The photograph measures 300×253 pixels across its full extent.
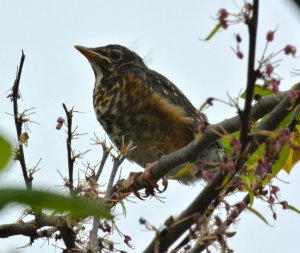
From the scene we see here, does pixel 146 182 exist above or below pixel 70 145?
below

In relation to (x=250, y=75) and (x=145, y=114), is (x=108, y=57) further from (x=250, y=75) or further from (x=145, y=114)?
(x=250, y=75)

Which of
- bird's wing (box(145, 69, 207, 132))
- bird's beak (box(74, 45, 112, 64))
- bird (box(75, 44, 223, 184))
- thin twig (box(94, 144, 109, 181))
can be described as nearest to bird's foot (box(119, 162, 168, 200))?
thin twig (box(94, 144, 109, 181))

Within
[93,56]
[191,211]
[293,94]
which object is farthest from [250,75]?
[93,56]

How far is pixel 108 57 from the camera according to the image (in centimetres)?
621

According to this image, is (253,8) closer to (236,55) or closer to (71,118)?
(236,55)

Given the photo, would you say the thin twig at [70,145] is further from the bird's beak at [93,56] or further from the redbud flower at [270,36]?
the bird's beak at [93,56]

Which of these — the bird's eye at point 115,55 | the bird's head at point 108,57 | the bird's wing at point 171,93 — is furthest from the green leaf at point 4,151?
the bird's eye at point 115,55

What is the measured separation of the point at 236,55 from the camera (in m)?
1.62

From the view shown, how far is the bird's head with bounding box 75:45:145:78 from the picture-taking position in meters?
6.10

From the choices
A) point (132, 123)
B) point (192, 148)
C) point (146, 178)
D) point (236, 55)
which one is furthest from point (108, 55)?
point (236, 55)

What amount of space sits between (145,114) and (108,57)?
3.88 ft

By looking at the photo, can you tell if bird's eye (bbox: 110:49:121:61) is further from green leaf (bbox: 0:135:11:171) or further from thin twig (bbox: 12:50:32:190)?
green leaf (bbox: 0:135:11:171)

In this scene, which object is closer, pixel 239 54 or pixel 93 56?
pixel 239 54

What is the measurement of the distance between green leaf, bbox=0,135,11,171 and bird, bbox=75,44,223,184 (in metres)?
4.00
